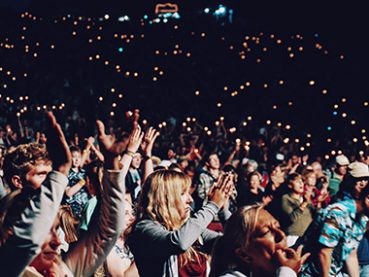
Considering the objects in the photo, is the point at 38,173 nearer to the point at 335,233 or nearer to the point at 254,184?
the point at 335,233

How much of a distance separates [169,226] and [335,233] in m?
1.34

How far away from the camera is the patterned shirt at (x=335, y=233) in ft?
15.0

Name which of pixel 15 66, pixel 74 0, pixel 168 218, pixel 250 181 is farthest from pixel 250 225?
pixel 74 0

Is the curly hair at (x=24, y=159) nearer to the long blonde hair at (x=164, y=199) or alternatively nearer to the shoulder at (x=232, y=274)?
the long blonde hair at (x=164, y=199)

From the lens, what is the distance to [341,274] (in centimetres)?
498

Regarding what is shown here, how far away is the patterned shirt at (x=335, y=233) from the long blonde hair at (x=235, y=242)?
1.38 metres

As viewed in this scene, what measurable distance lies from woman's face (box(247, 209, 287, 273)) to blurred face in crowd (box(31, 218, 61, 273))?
104 centimetres

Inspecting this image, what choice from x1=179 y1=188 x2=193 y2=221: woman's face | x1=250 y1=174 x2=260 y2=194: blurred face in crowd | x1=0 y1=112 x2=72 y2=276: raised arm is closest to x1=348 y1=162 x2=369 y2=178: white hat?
x1=179 y1=188 x2=193 y2=221: woman's face

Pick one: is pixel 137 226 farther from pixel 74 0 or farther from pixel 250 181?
pixel 74 0

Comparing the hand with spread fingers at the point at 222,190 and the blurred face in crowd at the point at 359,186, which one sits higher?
the hand with spread fingers at the point at 222,190

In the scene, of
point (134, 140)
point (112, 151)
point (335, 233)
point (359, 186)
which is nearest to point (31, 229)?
point (112, 151)

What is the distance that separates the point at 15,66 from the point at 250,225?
1678cm

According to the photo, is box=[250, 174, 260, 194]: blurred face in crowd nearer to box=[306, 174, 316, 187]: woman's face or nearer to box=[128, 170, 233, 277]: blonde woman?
box=[306, 174, 316, 187]: woman's face

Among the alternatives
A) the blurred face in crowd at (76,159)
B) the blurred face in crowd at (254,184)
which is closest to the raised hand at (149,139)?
the blurred face in crowd at (76,159)
